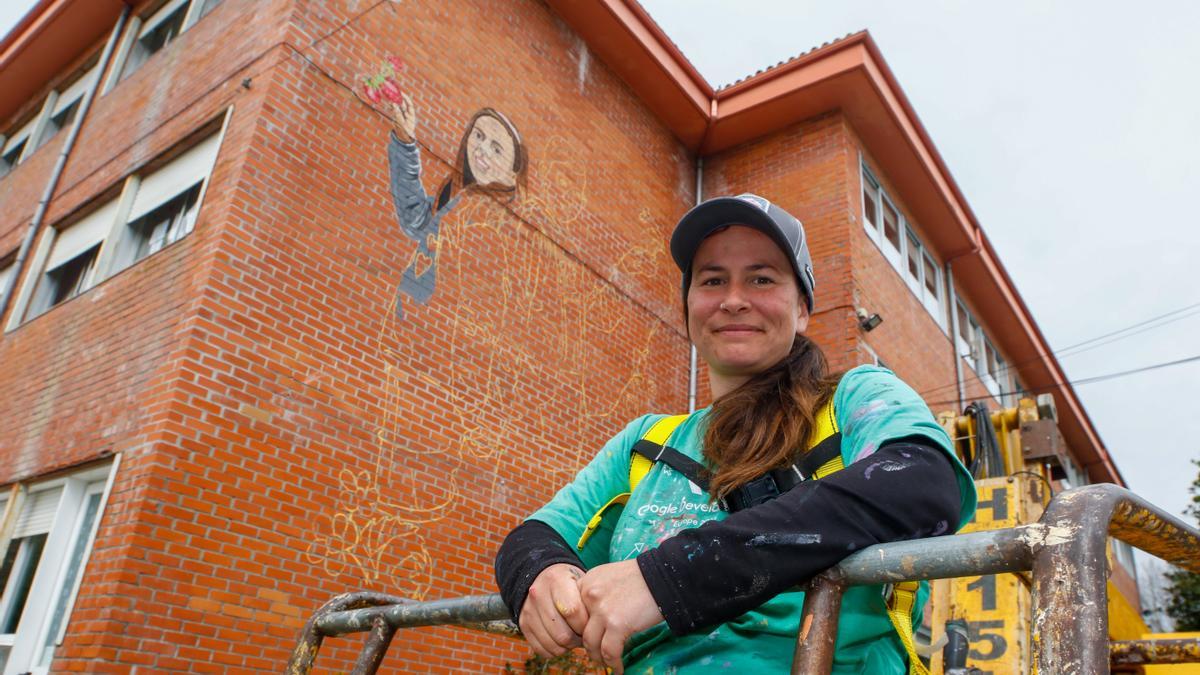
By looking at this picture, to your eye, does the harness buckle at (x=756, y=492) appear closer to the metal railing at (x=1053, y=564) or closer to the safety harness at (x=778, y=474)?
the safety harness at (x=778, y=474)

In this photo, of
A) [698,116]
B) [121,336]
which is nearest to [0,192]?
[121,336]

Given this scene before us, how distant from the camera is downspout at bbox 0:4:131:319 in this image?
8508 mm

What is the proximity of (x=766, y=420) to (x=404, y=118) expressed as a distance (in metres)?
6.37

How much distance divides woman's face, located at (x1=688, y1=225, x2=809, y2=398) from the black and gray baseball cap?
0.03m

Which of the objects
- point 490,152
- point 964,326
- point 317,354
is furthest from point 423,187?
point 964,326

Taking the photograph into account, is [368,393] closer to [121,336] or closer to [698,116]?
[121,336]

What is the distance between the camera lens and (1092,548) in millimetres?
924

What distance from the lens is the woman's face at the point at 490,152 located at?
7.74m

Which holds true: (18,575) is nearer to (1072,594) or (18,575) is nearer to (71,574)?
(71,574)

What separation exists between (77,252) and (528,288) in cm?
457

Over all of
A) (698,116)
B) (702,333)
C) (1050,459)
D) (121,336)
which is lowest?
(702,333)

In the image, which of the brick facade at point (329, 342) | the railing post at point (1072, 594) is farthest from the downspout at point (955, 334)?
the railing post at point (1072, 594)

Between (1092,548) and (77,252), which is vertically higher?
(77,252)

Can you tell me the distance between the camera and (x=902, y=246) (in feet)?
39.2
